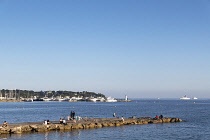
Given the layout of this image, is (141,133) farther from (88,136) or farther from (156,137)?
(88,136)

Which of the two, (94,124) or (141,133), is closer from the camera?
(141,133)

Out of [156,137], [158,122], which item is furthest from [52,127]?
[158,122]

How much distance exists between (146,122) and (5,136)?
1354 inches

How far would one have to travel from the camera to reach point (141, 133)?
181 ft

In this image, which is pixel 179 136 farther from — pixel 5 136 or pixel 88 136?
pixel 5 136

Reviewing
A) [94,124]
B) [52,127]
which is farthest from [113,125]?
[52,127]

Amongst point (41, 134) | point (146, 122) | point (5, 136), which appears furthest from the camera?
point (146, 122)

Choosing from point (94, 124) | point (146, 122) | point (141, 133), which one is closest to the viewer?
point (141, 133)

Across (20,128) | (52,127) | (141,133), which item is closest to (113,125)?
(141,133)

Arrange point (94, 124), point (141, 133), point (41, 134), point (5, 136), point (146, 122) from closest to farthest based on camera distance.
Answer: point (5, 136), point (41, 134), point (141, 133), point (94, 124), point (146, 122)

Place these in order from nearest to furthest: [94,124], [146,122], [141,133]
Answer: [141,133] → [94,124] → [146,122]

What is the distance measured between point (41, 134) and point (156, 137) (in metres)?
19.6

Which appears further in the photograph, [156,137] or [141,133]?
[141,133]

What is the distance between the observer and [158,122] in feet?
→ 241
